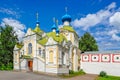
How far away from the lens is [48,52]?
29422 millimetres

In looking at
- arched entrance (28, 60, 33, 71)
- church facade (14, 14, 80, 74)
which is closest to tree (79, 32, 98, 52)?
church facade (14, 14, 80, 74)

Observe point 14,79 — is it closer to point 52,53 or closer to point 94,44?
point 52,53

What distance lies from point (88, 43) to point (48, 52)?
66.9 ft

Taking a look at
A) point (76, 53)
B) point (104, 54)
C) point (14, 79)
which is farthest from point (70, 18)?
point (14, 79)

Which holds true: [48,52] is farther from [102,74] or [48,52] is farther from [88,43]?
[88,43]

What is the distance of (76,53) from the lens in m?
37.6

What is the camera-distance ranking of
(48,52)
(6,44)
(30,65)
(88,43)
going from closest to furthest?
(48,52)
(30,65)
(6,44)
(88,43)

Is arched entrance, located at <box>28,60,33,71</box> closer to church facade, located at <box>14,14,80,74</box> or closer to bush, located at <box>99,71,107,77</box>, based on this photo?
church facade, located at <box>14,14,80,74</box>

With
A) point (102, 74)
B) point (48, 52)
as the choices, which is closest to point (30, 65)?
point (48, 52)

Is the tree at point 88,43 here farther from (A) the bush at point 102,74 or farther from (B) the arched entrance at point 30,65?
(B) the arched entrance at point 30,65

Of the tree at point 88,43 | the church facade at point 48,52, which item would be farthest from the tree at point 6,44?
the tree at point 88,43

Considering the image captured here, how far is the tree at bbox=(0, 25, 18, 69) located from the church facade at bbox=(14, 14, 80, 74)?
16.6ft

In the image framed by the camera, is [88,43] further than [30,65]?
Yes

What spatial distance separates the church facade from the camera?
28.7 meters
